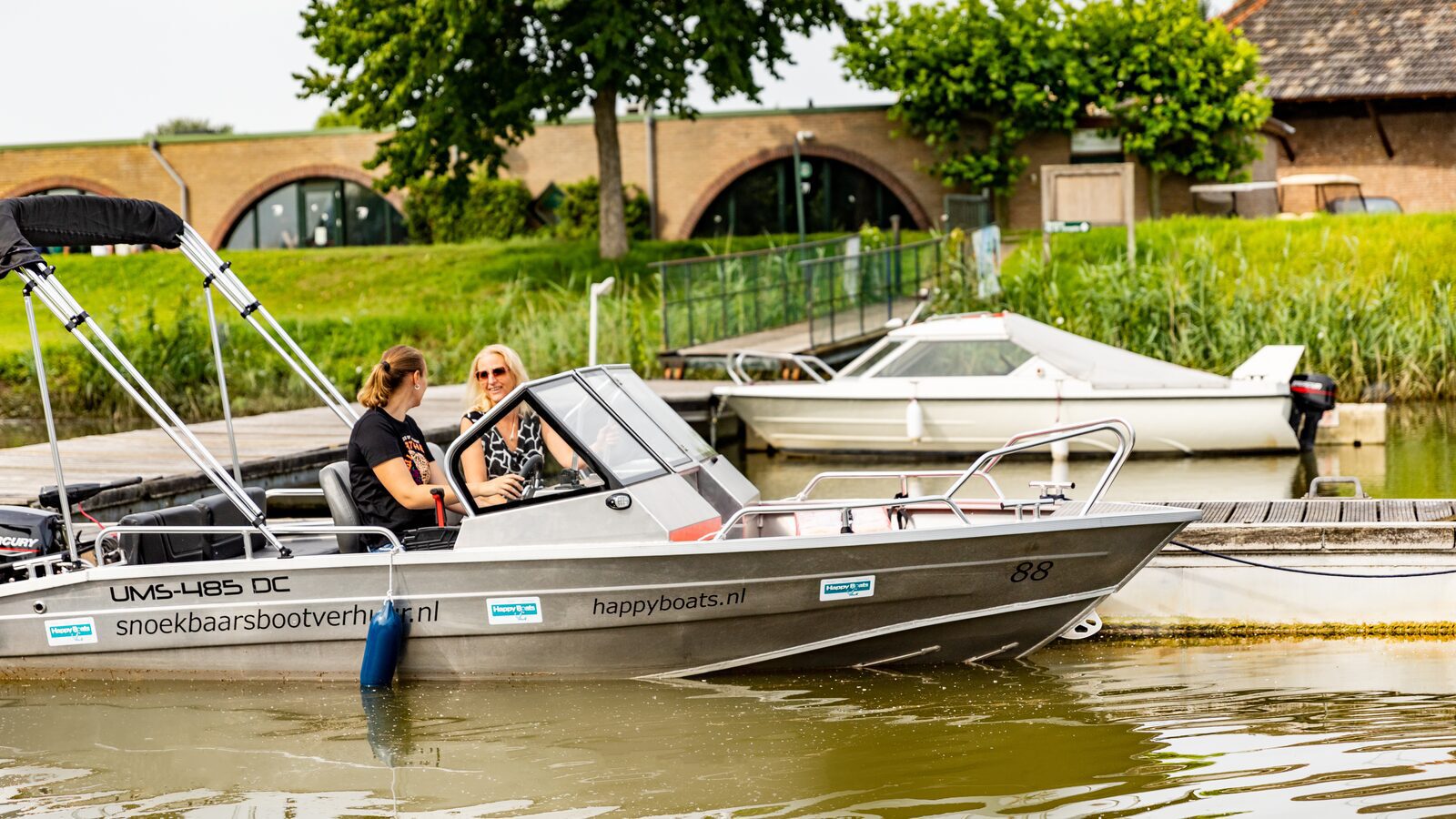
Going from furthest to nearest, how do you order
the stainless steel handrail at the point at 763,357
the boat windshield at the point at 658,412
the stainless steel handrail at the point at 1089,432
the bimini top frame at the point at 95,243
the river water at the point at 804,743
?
1. the stainless steel handrail at the point at 763,357
2. the boat windshield at the point at 658,412
3. the bimini top frame at the point at 95,243
4. the stainless steel handrail at the point at 1089,432
5. the river water at the point at 804,743

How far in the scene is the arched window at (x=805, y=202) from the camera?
38.0 meters

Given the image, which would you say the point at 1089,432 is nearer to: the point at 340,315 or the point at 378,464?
the point at 378,464

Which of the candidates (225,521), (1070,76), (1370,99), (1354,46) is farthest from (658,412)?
(1354,46)

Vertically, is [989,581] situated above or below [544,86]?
below

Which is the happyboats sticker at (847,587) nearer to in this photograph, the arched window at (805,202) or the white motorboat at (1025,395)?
the white motorboat at (1025,395)

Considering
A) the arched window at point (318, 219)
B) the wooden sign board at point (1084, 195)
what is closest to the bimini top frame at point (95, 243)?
the wooden sign board at point (1084, 195)

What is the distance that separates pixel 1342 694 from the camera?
788 cm

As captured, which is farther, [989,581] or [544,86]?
[544,86]

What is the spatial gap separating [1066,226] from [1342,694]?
13608 millimetres

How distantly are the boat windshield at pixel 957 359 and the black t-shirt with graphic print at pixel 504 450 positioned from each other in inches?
361

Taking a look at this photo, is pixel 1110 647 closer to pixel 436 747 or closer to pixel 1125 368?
pixel 436 747

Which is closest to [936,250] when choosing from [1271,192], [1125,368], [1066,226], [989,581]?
[1066,226]

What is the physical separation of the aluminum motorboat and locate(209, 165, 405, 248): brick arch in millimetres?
32199

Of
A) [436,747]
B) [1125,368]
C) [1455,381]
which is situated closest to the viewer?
[436,747]
